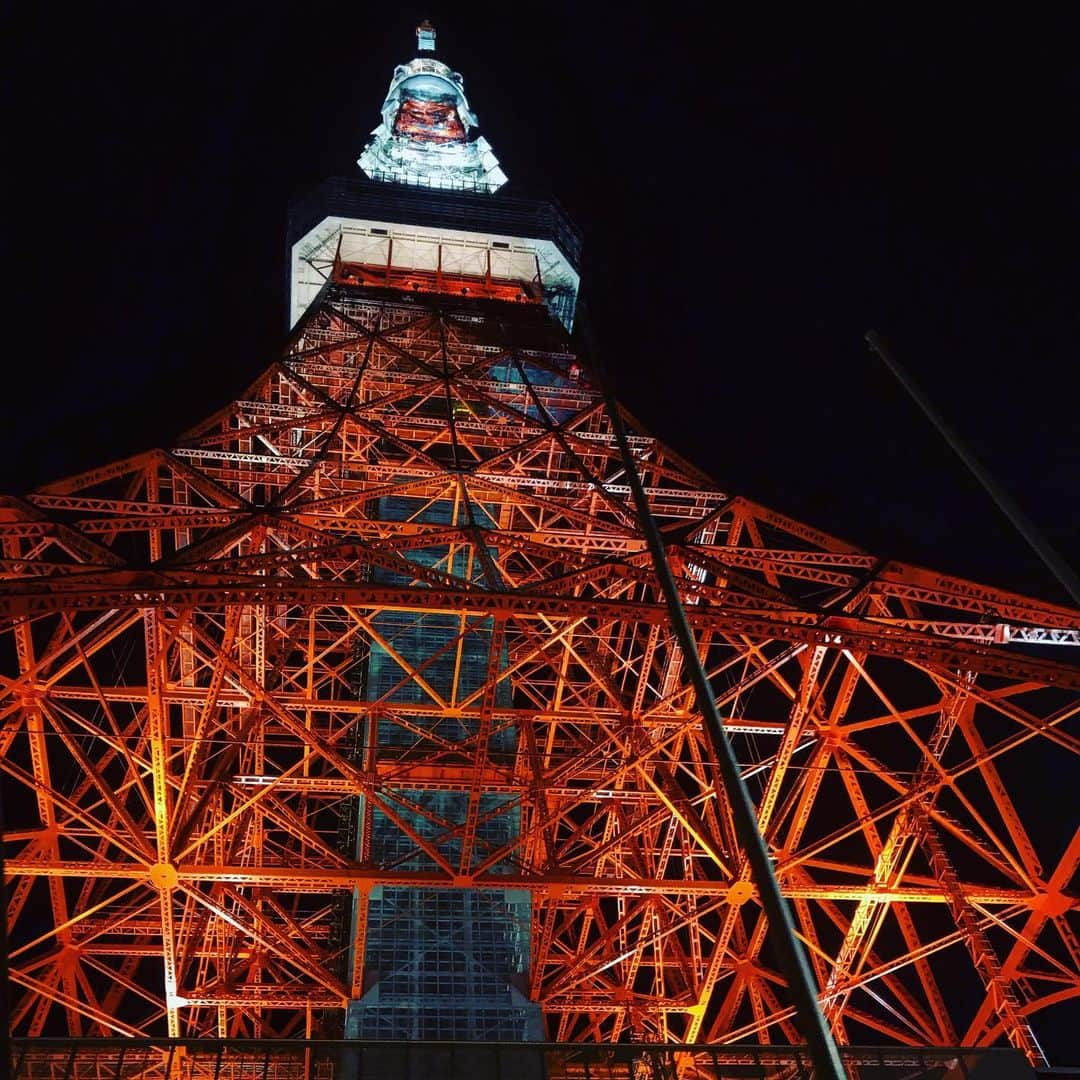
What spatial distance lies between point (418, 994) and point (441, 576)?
21.6ft

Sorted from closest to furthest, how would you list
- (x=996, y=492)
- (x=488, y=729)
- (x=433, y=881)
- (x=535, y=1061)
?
(x=535, y=1061), (x=996, y=492), (x=488, y=729), (x=433, y=881)

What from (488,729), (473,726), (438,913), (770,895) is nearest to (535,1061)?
(488,729)

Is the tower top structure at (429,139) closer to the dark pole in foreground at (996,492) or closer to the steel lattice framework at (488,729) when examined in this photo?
the steel lattice framework at (488,729)

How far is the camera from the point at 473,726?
2066 cm

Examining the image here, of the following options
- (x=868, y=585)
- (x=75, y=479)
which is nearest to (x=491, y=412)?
(x=75, y=479)

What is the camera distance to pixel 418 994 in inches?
606

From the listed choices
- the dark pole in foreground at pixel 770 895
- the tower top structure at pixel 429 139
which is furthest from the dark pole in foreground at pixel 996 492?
the tower top structure at pixel 429 139

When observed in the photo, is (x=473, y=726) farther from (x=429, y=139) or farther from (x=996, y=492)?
(x=429, y=139)

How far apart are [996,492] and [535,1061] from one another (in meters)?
7.38

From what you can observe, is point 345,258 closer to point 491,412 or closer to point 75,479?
point 491,412

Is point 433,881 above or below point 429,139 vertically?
below

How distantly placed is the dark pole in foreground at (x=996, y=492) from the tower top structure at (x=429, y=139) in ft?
82.2

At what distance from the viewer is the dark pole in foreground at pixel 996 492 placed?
1037cm

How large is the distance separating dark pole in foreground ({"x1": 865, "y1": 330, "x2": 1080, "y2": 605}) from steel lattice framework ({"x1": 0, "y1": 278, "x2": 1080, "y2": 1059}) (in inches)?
69.7
